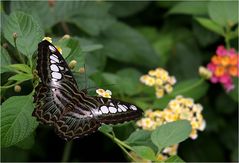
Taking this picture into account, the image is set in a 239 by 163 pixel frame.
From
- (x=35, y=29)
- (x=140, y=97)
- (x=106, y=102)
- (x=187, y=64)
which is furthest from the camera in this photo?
(x=187, y=64)

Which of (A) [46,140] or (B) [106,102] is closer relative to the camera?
(B) [106,102]

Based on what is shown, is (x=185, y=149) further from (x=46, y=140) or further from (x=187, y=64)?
(x=46, y=140)

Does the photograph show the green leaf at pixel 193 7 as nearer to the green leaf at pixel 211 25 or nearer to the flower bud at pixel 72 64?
the green leaf at pixel 211 25

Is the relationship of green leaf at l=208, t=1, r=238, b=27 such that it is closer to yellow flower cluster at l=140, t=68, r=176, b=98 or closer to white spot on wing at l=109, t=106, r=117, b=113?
yellow flower cluster at l=140, t=68, r=176, b=98

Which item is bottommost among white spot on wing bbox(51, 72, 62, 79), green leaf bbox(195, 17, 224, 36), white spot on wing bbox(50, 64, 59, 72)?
green leaf bbox(195, 17, 224, 36)

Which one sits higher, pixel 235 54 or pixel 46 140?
pixel 235 54

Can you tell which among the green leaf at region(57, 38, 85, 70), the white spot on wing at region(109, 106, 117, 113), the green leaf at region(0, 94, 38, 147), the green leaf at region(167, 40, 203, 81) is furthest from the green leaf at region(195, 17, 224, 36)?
the green leaf at region(0, 94, 38, 147)

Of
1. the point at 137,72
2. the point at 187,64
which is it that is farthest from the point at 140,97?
the point at 187,64

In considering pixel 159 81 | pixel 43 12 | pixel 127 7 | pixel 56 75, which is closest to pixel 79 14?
pixel 43 12
